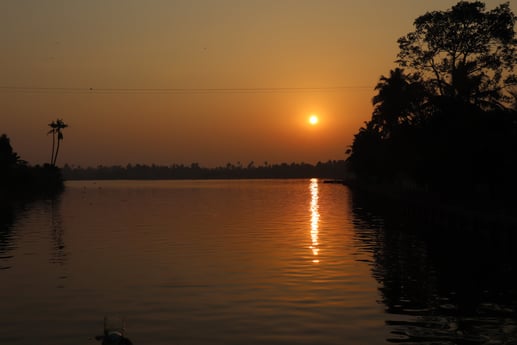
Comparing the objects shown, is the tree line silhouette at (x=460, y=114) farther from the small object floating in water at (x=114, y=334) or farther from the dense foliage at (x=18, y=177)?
the dense foliage at (x=18, y=177)

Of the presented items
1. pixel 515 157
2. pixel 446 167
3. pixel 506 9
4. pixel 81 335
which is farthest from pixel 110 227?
pixel 506 9

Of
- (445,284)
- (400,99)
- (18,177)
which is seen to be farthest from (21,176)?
(445,284)

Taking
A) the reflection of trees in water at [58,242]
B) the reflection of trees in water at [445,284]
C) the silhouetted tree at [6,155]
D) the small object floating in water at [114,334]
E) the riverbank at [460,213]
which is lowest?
the reflection of trees in water at [58,242]

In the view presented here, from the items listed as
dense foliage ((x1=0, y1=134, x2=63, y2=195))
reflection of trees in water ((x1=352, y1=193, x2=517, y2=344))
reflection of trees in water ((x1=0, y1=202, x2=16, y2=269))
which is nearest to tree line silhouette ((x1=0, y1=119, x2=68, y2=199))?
dense foliage ((x1=0, y1=134, x2=63, y2=195))

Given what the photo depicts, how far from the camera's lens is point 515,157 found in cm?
4694

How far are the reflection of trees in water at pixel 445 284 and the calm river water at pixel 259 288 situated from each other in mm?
51

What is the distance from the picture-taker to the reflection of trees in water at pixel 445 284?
57.0 feet

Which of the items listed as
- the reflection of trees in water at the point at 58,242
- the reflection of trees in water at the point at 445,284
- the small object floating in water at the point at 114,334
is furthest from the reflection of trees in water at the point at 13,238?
the small object floating in water at the point at 114,334

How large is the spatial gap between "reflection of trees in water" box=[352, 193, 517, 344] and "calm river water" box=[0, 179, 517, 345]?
2.0 inches

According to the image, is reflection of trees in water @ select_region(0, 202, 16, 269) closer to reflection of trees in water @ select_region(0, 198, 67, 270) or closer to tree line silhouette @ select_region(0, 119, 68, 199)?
reflection of trees in water @ select_region(0, 198, 67, 270)

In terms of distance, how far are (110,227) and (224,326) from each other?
124 ft

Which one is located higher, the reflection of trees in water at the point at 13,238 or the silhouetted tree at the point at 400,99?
the silhouetted tree at the point at 400,99

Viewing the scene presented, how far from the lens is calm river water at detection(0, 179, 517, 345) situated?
17359mm

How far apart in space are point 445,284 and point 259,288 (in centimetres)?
727
